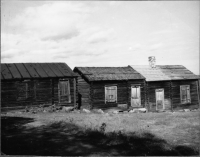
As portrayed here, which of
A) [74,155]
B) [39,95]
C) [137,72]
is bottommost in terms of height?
[74,155]

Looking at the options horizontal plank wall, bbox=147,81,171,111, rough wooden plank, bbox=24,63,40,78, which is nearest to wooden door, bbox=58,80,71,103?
rough wooden plank, bbox=24,63,40,78

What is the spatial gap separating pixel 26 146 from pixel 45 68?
478 inches

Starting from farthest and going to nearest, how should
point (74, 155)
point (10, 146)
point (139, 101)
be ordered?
point (139, 101) → point (10, 146) → point (74, 155)

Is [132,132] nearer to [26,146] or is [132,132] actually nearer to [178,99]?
[26,146]

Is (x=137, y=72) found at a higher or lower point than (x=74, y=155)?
higher

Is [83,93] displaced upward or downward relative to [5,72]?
downward

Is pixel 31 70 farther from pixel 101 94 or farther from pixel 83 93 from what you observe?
pixel 101 94

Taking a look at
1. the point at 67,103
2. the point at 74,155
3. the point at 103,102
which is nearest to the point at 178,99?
the point at 103,102

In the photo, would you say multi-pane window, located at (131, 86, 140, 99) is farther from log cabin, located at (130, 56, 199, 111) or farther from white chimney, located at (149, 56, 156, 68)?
white chimney, located at (149, 56, 156, 68)

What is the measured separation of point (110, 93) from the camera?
18359 mm

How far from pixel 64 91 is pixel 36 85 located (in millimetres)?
2714

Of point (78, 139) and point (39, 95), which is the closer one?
point (78, 139)

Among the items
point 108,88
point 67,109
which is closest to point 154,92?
point 108,88

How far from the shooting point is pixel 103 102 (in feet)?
59.3
